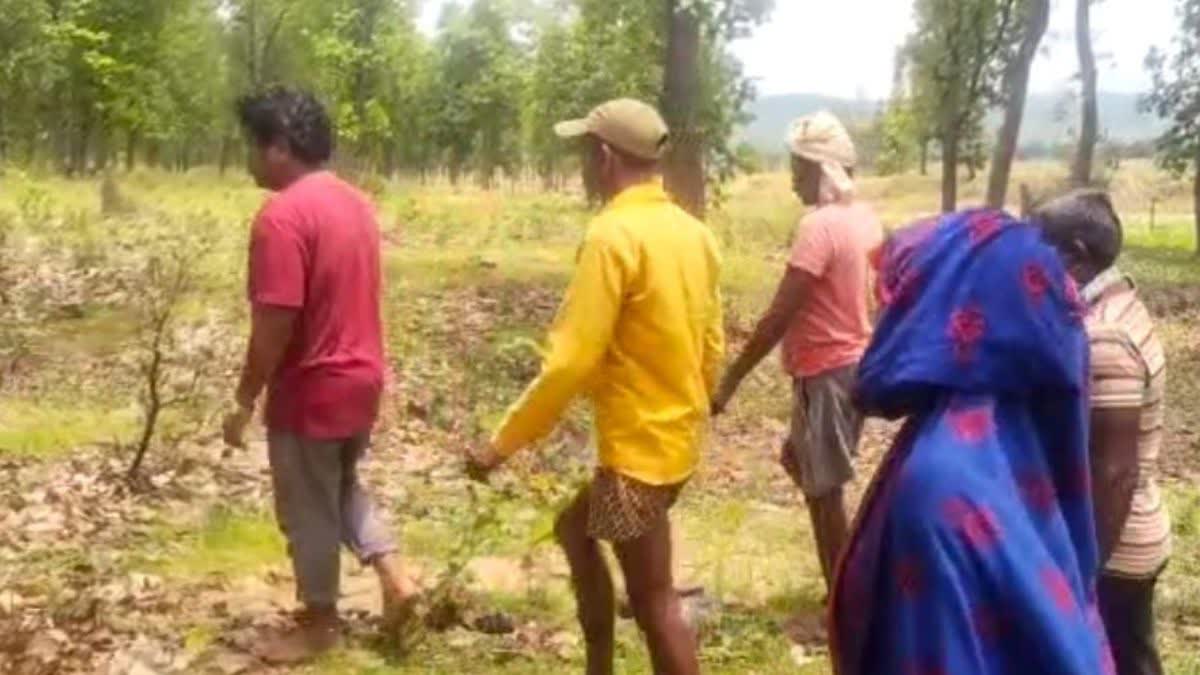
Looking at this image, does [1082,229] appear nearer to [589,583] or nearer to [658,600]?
[658,600]

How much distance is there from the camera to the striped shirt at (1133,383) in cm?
354

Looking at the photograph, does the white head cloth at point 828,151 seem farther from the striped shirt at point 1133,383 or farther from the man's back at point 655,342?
the striped shirt at point 1133,383

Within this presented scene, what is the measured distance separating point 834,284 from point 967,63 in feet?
94.9

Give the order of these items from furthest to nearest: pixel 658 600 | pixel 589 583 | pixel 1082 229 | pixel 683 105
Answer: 1. pixel 683 105
2. pixel 589 583
3. pixel 658 600
4. pixel 1082 229

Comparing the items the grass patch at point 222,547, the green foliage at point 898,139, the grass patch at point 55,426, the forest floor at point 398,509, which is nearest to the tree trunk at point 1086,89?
the forest floor at point 398,509

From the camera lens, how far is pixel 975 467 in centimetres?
199

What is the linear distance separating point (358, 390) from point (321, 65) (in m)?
40.1

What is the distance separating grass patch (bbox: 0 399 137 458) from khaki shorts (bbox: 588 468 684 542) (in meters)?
4.13

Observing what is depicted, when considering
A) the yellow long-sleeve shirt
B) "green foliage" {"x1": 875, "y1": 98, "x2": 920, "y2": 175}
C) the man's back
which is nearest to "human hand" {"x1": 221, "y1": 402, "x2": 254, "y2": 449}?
the yellow long-sleeve shirt

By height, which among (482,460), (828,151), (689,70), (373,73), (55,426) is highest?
(373,73)

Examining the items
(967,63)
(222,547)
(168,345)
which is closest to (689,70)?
(168,345)

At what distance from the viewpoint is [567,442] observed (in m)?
8.56

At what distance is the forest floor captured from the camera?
17.6ft

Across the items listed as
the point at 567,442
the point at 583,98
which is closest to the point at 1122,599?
the point at 567,442
